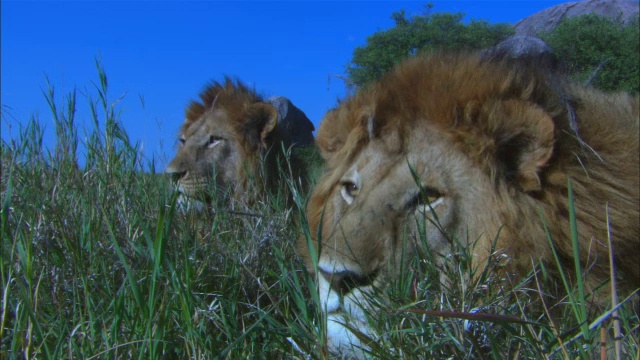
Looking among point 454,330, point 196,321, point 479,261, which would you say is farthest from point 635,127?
point 196,321

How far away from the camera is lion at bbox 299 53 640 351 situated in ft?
8.92

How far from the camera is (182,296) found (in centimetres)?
213

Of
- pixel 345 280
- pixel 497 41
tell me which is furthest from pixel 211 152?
pixel 345 280

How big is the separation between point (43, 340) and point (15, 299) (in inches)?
23.2

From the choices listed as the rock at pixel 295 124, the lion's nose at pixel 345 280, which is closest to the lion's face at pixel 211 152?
the rock at pixel 295 124

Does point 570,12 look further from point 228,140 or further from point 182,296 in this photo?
point 182,296

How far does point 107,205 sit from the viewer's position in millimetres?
3385

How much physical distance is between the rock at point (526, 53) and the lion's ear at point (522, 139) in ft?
2.12

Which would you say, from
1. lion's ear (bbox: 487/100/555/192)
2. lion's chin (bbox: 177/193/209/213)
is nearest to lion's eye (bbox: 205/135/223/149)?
lion's chin (bbox: 177/193/209/213)

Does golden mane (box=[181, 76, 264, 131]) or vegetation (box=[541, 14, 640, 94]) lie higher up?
golden mane (box=[181, 76, 264, 131])

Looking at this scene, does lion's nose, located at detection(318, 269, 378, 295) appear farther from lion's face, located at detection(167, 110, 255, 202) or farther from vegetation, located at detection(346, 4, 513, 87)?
lion's face, located at detection(167, 110, 255, 202)

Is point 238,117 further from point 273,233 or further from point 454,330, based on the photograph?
point 454,330

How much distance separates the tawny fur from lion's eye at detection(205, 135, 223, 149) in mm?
3848

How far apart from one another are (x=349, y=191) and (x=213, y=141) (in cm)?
404
